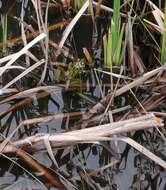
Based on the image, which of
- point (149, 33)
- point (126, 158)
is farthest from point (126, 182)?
point (149, 33)

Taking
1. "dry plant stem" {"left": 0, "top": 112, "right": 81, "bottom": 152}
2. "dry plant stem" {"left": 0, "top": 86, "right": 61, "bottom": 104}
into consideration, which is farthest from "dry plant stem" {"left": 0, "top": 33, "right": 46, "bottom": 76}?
"dry plant stem" {"left": 0, "top": 112, "right": 81, "bottom": 152}

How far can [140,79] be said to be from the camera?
193 cm

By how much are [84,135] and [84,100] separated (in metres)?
0.33

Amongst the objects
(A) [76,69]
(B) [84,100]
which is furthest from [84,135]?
(A) [76,69]

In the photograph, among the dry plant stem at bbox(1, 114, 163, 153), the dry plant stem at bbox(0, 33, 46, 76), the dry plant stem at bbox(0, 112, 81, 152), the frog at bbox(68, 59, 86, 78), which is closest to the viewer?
the dry plant stem at bbox(1, 114, 163, 153)

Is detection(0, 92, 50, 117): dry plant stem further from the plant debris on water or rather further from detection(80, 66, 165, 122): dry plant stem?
detection(80, 66, 165, 122): dry plant stem

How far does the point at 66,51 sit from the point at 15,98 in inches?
15.0

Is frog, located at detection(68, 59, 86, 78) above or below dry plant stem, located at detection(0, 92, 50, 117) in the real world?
above

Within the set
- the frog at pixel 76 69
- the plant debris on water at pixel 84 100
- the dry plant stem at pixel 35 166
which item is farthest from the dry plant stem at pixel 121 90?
the dry plant stem at pixel 35 166

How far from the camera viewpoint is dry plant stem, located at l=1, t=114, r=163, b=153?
1.62 metres

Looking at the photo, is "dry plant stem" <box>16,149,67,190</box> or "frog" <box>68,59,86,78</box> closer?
"dry plant stem" <box>16,149,67,190</box>

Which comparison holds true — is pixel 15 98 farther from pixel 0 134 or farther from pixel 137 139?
pixel 137 139

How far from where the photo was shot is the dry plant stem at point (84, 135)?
1.62 metres

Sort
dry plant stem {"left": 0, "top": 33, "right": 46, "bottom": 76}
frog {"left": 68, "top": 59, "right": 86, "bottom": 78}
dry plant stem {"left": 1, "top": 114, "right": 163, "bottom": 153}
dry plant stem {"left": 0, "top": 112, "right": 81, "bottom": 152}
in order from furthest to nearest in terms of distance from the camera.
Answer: frog {"left": 68, "top": 59, "right": 86, "bottom": 78}
dry plant stem {"left": 0, "top": 33, "right": 46, "bottom": 76}
dry plant stem {"left": 0, "top": 112, "right": 81, "bottom": 152}
dry plant stem {"left": 1, "top": 114, "right": 163, "bottom": 153}
